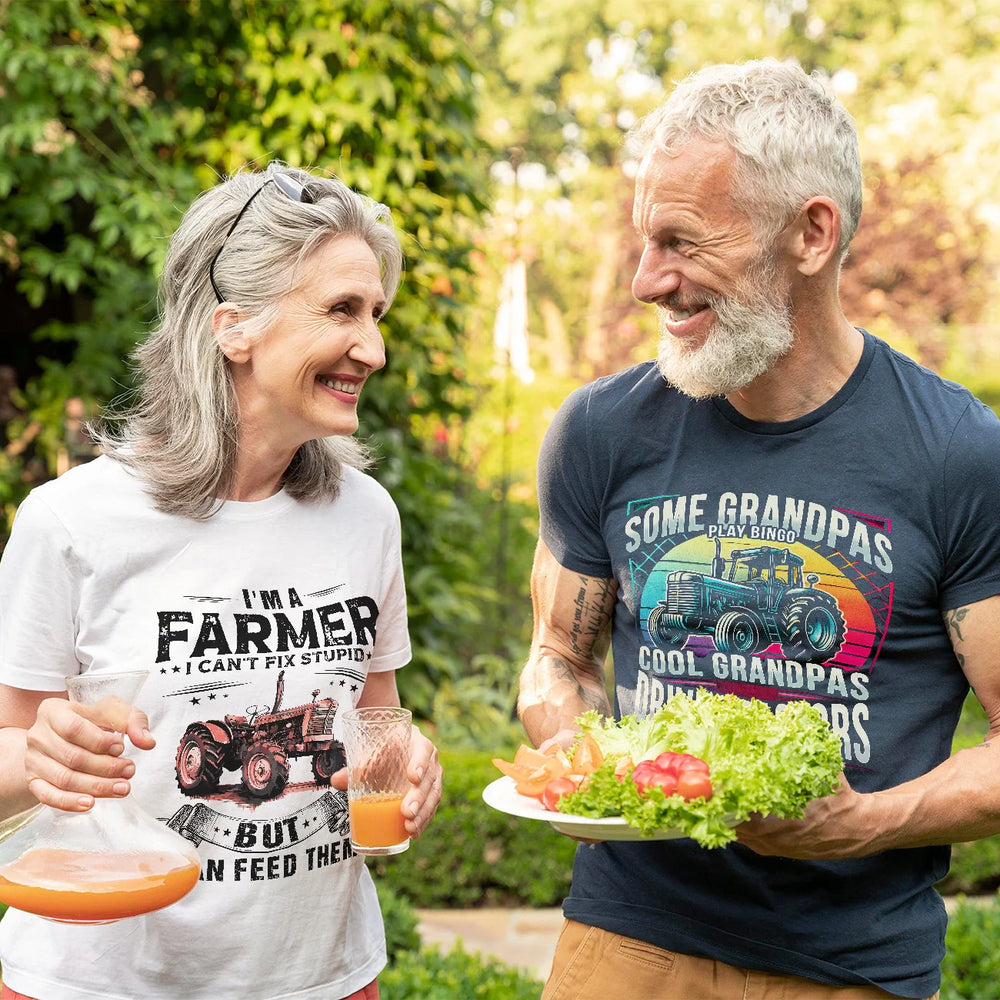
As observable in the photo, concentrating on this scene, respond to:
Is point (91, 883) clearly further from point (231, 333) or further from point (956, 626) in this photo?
point (956, 626)

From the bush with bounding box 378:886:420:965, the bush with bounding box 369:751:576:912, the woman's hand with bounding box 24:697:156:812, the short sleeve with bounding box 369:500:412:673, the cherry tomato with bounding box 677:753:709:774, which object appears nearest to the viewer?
the woman's hand with bounding box 24:697:156:812

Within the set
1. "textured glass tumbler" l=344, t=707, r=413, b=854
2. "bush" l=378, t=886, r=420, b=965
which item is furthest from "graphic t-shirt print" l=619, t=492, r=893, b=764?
"bush" l=378, t=886, r=420, b=965

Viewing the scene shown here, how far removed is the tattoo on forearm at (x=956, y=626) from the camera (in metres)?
2.25

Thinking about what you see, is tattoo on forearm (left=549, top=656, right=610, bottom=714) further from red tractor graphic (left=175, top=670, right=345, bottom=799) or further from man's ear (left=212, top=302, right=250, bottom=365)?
man's ear (left=212, top=302, right=250, bottom=365)

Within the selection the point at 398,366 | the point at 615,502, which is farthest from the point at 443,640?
the point at 615,502

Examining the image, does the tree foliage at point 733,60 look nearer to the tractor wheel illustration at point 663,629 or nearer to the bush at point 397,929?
the bush at point 397,929

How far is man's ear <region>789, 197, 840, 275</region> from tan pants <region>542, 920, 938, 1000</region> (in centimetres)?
138

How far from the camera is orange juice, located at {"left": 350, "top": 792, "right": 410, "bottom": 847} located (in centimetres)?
221

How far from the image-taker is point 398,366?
6.20m

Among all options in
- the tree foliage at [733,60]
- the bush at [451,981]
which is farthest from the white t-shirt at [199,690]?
the tree foliage at [733,60]

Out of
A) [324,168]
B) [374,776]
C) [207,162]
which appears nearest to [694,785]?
[374,776]

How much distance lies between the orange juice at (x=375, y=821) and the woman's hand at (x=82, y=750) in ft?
1.55

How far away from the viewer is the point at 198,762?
7.14 feet

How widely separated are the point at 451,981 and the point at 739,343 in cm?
237
